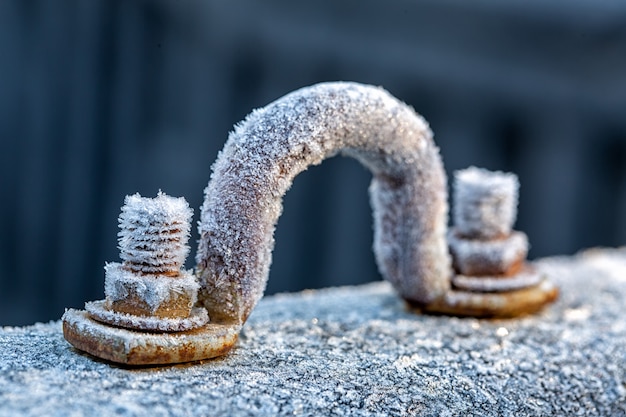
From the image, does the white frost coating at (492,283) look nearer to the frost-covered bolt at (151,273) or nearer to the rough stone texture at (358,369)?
the rough stone texture at (358,369)

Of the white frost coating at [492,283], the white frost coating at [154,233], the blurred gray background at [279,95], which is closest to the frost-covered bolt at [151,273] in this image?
the white frost coating at [154,233]

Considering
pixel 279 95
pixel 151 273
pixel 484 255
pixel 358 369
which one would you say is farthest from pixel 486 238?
pixel 279 95

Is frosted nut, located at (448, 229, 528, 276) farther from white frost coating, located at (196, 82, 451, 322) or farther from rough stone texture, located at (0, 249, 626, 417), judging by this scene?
white frost coating, located at (196, 82, 451, 322)

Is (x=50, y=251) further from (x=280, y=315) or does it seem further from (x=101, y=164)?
(x=280, y=315)

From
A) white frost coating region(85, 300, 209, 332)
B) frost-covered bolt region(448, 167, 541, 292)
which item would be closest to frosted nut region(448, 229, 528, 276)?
frost-covered bolt region(448, 167, 541, 292)

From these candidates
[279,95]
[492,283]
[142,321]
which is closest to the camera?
[142,321]

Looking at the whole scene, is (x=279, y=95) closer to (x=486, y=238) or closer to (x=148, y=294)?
(x=486, y=238)

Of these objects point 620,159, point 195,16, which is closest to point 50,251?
point 195,16
